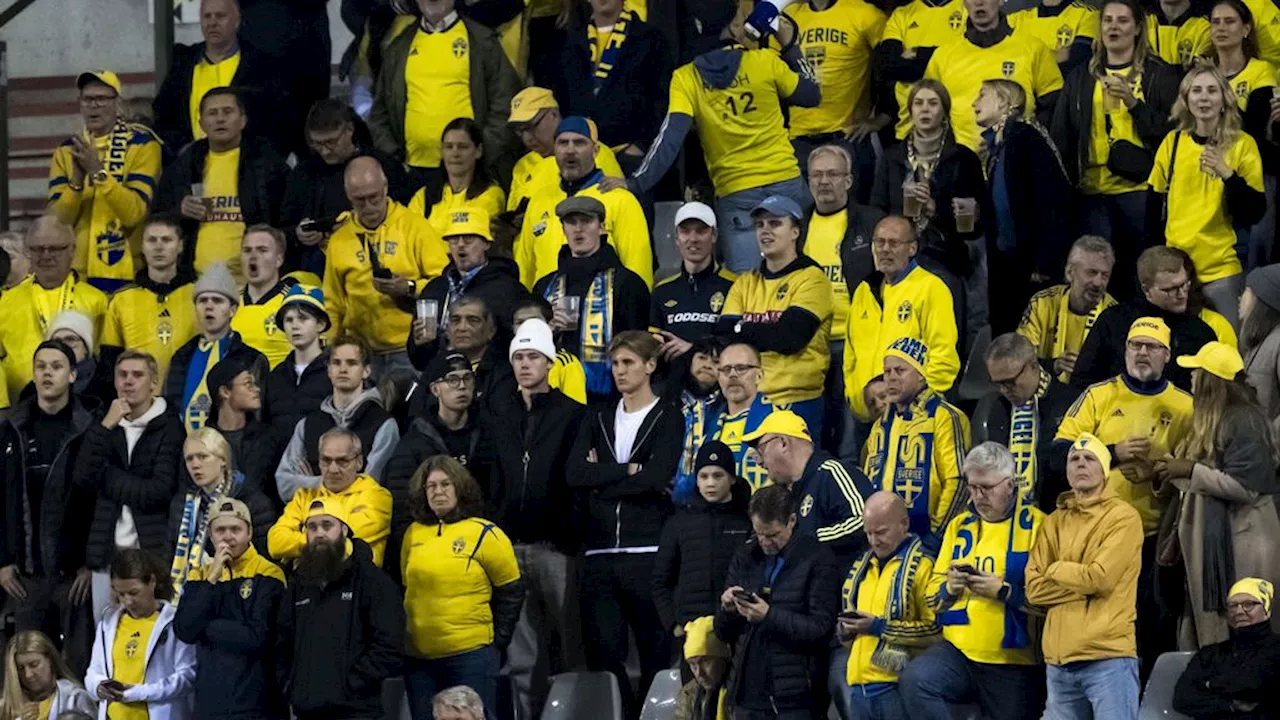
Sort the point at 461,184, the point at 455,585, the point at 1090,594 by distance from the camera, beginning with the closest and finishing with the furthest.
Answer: the point at 1090,594 → the point at 455,585 → the point at 461,184

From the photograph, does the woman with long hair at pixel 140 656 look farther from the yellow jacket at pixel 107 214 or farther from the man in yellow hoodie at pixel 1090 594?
the man in yellow hoodie at pixel 1090 594

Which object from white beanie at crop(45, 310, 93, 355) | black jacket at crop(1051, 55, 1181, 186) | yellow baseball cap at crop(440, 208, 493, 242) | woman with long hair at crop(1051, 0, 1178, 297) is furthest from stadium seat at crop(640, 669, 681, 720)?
white beanie at crop(45, 310, 93, 355)

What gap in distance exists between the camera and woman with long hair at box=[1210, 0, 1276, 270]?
47.9ft

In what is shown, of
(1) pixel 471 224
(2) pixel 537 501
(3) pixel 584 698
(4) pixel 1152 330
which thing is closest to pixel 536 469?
(2) pixel 537 501

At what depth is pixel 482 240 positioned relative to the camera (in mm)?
15188

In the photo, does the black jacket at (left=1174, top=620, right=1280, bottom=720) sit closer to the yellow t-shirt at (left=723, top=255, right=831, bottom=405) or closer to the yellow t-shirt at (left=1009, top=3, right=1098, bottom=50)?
the yellow t-shirt at (left=723, top=255, right=831, bottom=405)

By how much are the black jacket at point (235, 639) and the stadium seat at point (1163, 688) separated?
3.87m

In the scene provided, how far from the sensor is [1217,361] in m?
12.8

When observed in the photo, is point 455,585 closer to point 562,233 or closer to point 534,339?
point 534,339

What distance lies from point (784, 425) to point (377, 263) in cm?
334

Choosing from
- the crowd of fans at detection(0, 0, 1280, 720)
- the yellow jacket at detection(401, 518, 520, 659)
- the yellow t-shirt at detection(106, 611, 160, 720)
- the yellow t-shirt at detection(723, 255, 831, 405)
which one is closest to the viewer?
the crowd of fans at detection(0, 0, 1280, 720)

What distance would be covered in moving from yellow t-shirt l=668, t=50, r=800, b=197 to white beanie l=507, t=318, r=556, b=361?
2.09 m

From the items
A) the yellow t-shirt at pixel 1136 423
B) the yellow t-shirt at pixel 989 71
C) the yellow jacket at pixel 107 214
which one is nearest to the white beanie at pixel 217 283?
the yellow jacket at pixel 107 214

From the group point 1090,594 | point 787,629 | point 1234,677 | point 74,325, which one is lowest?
point 1234,677
